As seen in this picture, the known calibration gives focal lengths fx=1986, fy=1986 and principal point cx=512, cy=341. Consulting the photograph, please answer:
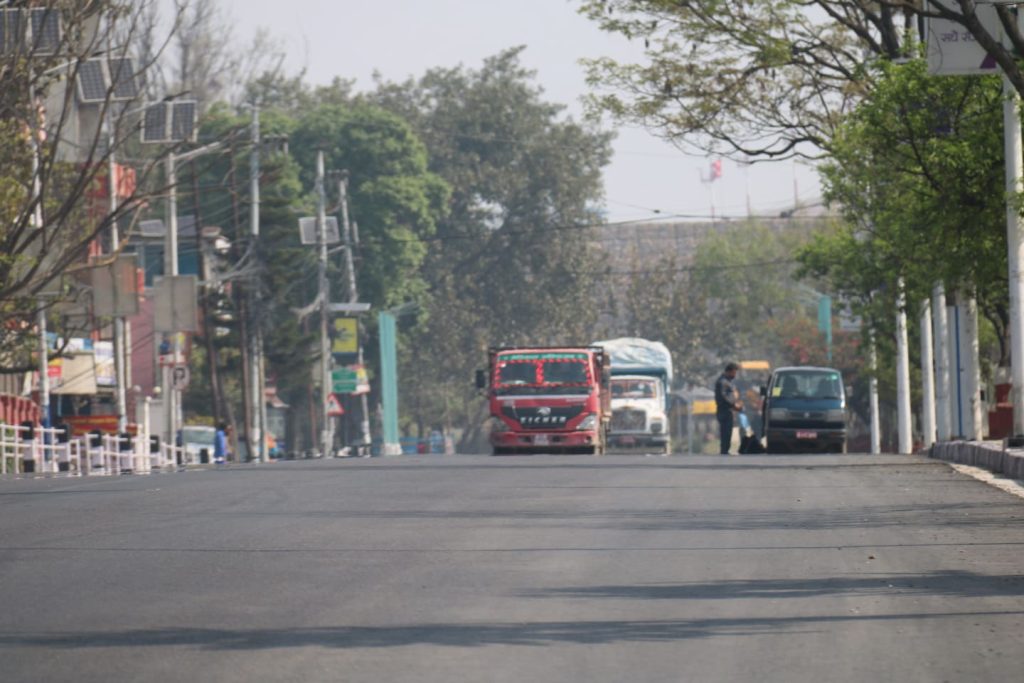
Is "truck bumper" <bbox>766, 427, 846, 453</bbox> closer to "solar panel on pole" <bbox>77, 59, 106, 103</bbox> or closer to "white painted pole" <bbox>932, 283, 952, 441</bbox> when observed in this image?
"white painted pole" <bbox>932, 283, 952, 441</bbox>

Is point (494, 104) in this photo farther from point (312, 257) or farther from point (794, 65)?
point (794, 65)

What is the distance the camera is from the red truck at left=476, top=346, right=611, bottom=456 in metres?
40.6

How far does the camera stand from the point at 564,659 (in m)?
8.93

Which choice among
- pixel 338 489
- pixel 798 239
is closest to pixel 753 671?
pixel 338 489

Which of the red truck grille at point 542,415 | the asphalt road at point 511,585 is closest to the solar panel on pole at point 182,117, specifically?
the red truck grille at point 542,415

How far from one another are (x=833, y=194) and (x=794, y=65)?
4.33 meters

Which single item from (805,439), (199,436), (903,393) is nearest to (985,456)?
(805,439)

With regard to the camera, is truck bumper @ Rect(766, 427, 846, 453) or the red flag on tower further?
the red flag on tower

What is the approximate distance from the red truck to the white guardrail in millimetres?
6637

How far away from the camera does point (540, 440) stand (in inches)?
1594

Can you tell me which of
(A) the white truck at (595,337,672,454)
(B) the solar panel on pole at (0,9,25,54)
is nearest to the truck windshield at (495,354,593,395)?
(B) the solar panel on pole at (0,9,25,54)

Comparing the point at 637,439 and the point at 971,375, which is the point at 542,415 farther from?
the point at 637,439

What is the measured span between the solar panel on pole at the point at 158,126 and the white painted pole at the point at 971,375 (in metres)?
26.7

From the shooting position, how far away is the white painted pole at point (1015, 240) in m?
25.4
